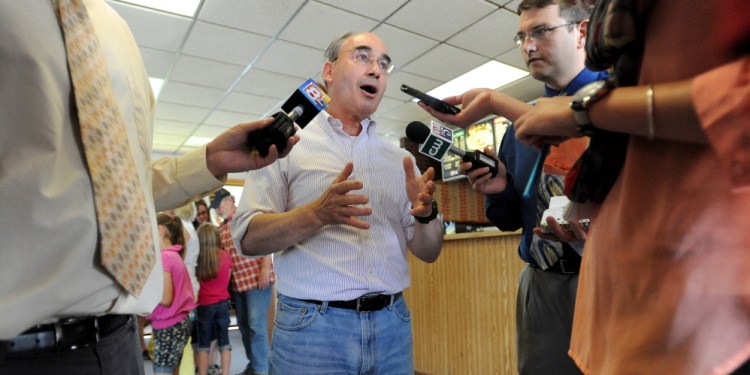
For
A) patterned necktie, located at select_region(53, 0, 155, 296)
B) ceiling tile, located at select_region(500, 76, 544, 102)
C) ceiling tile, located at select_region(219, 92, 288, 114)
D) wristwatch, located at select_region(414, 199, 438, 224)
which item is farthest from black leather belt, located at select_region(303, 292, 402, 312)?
ceiling tile, located at select_region(219, 92, 288, 114)

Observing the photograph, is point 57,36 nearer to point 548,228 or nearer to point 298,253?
point 298,253

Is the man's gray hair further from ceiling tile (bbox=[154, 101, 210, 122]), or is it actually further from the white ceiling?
ceiling tile (bbox=[154, 101, 210, 122])

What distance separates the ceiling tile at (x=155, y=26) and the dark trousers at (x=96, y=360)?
367cm

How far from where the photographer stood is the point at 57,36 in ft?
2.59

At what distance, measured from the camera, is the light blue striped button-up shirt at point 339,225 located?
51.6 inches

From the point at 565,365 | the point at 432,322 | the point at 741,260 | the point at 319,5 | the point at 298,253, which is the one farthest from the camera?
the point at 319,5

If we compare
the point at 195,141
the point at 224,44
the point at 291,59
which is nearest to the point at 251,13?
the point at 224,44

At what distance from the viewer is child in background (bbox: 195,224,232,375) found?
3658 millimetres

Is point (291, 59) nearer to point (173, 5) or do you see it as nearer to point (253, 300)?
point (173, 5)

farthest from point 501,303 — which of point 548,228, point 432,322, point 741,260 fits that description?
point 741,260

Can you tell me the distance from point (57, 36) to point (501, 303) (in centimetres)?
266

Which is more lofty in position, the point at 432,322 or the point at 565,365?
the point at 565,365

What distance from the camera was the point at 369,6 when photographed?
3.75m

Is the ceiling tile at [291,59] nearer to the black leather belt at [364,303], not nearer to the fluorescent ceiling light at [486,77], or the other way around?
the fluorescent ceiling light at [486,77]
